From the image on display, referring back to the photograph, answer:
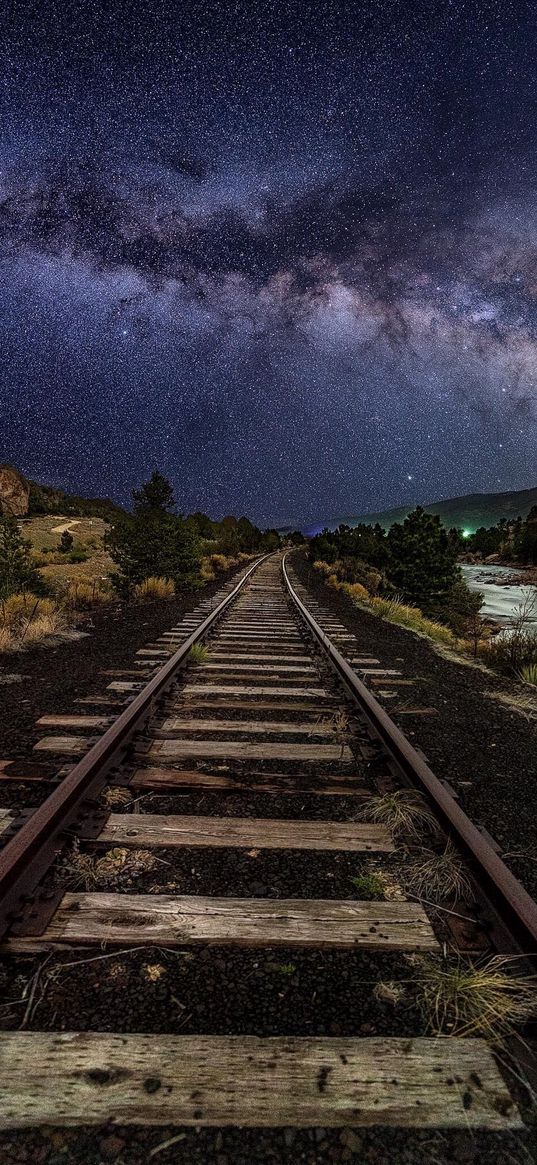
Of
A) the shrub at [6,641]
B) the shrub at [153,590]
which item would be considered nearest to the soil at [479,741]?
the shrub at [6,641]

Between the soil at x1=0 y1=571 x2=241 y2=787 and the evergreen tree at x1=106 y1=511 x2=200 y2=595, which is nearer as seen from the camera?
the soil at x1=0 y1=571 x2=241 y2=787

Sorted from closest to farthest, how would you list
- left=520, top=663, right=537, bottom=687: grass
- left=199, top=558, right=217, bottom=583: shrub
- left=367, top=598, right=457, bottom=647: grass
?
left=520, top=663, right=537, bottom=687: grass
left=367, top=598, right=457, bottom=647: grass
left=199, top=558, right=217, bottom=583: shrub

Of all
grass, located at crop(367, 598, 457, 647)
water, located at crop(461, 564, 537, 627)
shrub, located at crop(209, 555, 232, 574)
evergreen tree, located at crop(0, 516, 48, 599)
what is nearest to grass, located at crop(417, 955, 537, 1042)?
grass, located at crop(367, 598, 457, 647)

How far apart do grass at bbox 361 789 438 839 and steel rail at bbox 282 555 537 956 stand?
7 centimetres

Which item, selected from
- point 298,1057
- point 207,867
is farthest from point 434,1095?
point 207,867

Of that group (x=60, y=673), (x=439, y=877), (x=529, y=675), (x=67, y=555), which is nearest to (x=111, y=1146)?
(x=439, y=877)

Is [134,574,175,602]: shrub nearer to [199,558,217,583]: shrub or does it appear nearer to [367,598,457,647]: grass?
Answer: [199,558,217,583]: shrub

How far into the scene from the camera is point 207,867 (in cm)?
222

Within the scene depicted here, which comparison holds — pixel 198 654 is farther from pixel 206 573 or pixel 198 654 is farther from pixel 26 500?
pixel 26 500

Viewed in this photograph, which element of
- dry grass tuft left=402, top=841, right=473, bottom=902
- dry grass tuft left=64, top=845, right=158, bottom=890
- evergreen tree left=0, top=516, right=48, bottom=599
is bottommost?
dry grass tuft left=402, top=841, right=473, bottom=902

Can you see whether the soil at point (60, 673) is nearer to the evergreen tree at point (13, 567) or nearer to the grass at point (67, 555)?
the evergreen tree at point (13, 567)

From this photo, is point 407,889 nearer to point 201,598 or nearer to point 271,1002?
point 271,1002

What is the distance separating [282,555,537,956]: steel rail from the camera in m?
1.78

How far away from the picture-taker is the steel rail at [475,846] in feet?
5.83
